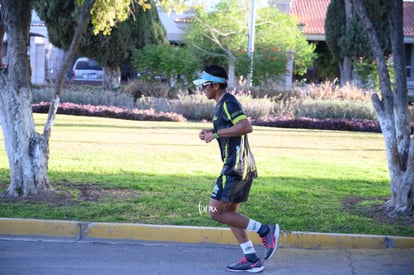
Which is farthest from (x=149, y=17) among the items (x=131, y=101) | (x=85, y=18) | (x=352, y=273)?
(x=352, y=273)

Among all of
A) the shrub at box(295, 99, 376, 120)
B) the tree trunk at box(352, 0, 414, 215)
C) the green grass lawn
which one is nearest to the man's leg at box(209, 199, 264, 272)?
the green grass lawn

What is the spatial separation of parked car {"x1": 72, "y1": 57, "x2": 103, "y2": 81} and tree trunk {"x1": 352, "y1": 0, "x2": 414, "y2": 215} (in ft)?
96.2

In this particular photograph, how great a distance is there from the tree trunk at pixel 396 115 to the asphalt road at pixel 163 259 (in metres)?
1.10

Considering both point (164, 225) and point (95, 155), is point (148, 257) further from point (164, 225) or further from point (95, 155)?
point (95, 155)

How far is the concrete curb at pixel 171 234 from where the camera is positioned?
7.22 metres

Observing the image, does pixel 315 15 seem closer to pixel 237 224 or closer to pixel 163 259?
pixel 163 259

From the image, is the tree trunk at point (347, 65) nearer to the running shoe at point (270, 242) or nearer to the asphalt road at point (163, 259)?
the asphalt road at point (163, 259)

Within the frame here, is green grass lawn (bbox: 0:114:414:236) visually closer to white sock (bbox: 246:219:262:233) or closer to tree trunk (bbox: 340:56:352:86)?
white sock (bbox: 246:219:262:233)

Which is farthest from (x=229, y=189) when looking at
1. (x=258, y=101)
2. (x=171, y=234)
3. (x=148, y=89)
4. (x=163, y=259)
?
(x=148, y=89)

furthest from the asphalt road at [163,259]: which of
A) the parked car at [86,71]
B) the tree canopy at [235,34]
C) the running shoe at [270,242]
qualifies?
the parked car at [86,71]

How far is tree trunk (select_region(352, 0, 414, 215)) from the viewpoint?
8.08 meters

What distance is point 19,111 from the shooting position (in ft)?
27.4

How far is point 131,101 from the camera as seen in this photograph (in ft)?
73.9

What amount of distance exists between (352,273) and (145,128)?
11840 millimetres
